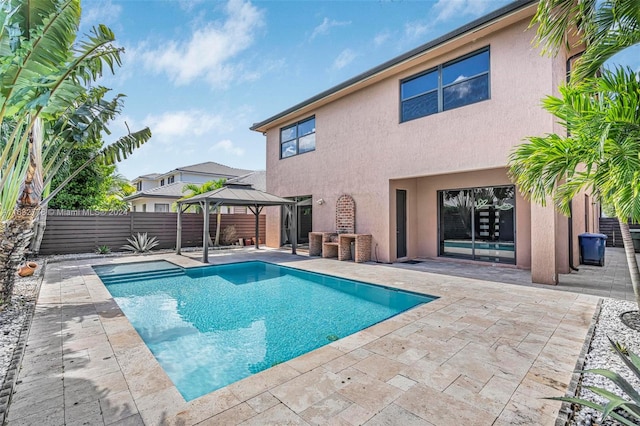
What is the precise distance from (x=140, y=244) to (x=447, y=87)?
15.7 metres

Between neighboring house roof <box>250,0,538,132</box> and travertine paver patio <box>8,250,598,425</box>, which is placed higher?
neighboring house roof <box>250,0,538,132</box>

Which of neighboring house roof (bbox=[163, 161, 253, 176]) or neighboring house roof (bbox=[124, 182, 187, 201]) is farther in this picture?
neighboring house roof (bbox=[163, 161, 253, 176])

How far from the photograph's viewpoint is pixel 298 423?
2754 millimetres

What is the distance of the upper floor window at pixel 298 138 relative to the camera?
16000mm

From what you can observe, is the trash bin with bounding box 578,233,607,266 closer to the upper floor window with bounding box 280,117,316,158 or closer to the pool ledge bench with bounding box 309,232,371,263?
the pool ledge bench with bounding box 309,232,371,263

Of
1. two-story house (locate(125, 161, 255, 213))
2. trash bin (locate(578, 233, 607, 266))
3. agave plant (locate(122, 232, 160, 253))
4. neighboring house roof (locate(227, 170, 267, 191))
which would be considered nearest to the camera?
trash bin (locate(578, 233, 607, 266))

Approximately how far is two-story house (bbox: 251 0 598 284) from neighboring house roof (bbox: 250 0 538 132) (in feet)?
0.11

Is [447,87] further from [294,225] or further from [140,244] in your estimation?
[140,244]

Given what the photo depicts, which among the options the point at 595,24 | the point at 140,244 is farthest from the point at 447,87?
the point at 140,244

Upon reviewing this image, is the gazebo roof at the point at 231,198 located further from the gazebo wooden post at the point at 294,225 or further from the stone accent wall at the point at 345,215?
the stone accent wall at the point at 345,215

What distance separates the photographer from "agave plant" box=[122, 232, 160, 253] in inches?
611

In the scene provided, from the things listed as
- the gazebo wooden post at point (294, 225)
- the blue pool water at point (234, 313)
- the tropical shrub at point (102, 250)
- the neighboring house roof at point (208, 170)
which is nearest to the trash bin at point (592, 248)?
the blue pool water at point (234, 313)

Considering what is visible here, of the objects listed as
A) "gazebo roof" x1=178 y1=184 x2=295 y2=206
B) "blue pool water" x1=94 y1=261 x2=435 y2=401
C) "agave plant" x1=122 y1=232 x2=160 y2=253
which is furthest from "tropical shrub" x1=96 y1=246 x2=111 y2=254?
"gazebo roof" x1=178 y1=184 x2=295 y2=206

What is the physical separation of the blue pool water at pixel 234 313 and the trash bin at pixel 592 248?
343 inches
